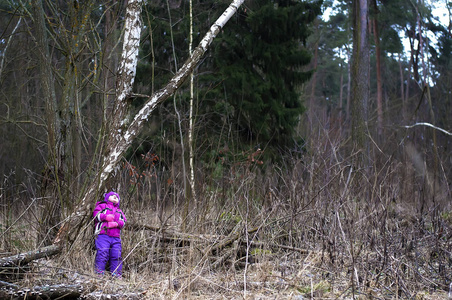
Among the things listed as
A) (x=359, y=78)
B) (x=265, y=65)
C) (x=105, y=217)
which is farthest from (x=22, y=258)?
(x=359, y=78)

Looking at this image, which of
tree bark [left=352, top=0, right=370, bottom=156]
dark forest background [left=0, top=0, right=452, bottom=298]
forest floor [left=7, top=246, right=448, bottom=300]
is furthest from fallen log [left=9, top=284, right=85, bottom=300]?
tree bark [left=352, top=0, right=370, bottom=156]

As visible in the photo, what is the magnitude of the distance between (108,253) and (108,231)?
0.67 ft

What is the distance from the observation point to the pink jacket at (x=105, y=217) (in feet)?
13.2

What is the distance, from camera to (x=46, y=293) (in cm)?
284

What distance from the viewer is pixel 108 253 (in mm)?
4055

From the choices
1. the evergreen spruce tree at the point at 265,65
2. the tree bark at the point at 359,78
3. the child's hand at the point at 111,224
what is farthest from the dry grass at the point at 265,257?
the tree bark at the point at 359,78

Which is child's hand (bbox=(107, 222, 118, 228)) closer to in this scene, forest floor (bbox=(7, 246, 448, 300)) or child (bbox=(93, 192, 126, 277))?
child (bbox=(93, 192, 126, 277))

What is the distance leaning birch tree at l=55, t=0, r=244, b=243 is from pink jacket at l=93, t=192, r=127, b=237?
0.88 ft

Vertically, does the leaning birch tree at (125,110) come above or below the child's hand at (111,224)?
above

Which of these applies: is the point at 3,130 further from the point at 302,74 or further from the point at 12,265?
the point at 12,265

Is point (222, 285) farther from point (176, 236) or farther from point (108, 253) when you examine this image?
point (108, 253)

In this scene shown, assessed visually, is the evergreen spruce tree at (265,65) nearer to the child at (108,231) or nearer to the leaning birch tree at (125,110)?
the leaning birch tree at (125,110)

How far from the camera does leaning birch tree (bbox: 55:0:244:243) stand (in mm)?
3750

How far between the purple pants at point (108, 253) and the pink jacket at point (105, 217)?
0.19 ft
